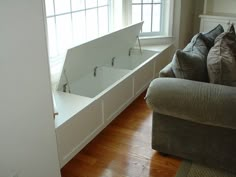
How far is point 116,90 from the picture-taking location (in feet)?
8.68

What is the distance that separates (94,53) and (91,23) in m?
0.56

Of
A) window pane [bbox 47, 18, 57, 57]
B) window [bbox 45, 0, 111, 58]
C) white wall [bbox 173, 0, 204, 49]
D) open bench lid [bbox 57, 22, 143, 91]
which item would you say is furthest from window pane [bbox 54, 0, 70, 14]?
white wall [bbox 173, 0, 204, 49]

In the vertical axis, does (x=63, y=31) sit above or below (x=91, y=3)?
below

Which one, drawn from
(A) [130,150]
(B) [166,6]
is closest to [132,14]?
(B) [166,6]

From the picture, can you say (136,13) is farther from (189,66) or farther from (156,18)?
(189,66)

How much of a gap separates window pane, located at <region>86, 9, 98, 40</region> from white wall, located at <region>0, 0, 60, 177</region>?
153cm

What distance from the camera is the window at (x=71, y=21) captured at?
2.53 meters

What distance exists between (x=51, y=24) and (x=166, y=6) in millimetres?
1906

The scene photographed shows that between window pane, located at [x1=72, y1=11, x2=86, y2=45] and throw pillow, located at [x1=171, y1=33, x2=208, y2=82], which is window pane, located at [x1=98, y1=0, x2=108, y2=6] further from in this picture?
throw pillow, located at [x1=171, y1=33, x2=208, y2=82]

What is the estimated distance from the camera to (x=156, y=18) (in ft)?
12.7

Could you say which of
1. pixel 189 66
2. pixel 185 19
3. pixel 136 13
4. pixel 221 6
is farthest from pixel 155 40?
pixel 189 66

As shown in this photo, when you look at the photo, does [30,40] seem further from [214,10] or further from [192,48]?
[214,10]

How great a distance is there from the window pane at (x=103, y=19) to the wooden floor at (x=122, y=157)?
1152 millimetres

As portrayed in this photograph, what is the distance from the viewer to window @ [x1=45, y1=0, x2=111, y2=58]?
253 cm
